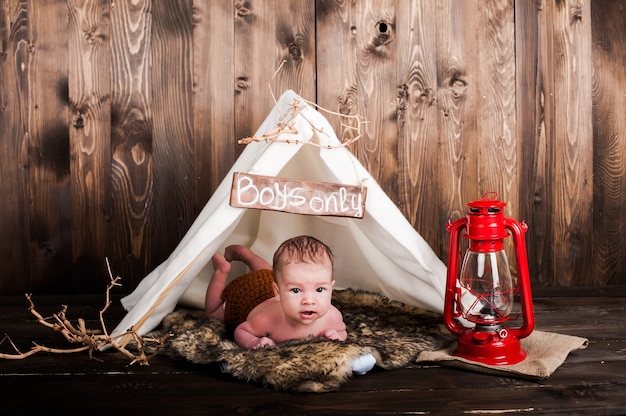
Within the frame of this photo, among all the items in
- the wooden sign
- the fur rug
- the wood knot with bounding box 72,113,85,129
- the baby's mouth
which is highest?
the wood knot with bounding box 72,113,85,129

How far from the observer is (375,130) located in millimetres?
2566

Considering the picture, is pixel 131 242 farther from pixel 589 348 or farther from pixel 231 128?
pixel 589 348

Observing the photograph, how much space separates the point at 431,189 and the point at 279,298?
109 centimetres

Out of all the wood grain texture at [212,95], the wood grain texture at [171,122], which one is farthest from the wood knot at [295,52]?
the wood grain texture at [171,122]

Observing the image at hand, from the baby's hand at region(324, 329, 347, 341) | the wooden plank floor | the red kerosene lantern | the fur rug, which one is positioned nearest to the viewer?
the wooden plank floor

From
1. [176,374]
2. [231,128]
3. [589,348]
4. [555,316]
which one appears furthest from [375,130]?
[176,374]

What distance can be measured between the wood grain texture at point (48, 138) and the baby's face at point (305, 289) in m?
1.18

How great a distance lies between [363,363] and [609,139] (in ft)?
5.32

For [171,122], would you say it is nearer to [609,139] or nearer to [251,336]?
[251,336]

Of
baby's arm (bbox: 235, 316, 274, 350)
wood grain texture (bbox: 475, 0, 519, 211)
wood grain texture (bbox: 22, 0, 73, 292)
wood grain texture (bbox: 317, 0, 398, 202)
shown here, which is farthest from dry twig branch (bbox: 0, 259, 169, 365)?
wood grain texture (bbox: 475, 0, 519, 211)

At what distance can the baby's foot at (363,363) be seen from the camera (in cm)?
154

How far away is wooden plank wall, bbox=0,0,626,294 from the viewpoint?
246 cm

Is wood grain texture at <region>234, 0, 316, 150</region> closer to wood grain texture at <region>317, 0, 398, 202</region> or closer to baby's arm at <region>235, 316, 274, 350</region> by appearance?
wood grain texture at <region>317, 0, 398, 202</region>

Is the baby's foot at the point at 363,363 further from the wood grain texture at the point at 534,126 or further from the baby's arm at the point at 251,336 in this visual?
the wood grain texture at the point at 534,126
